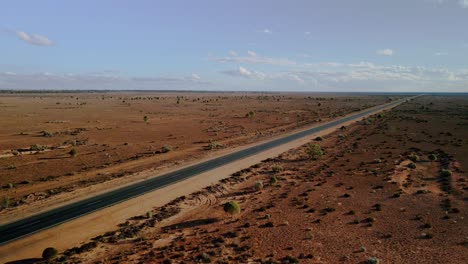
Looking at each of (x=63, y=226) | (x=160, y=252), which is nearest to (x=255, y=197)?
(x=160, y=252)

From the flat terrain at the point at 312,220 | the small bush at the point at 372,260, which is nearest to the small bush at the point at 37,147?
the flat terrain at the point at 312,220

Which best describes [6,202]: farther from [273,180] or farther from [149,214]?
[273,180]

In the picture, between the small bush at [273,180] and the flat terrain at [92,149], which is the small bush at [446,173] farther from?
the flat terrain at [92,149]

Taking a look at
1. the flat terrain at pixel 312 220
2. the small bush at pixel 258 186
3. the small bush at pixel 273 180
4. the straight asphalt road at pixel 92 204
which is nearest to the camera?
the flat terrain at pixel 312 220

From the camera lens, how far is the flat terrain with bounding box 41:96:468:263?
25703mm

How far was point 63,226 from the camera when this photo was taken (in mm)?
31344

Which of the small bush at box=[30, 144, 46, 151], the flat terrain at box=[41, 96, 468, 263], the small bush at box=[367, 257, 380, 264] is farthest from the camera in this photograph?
the small bush at box=[30, 144, 46, 151]

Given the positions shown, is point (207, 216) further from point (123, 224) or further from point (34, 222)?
point (34, 222)

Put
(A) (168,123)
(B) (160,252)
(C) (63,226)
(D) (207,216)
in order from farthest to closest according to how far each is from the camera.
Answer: (A) (168,123), (D) (207,216), (C) (63,226), (B) (160,252)

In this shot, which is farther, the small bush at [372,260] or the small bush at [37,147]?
the small bush at [37,147]

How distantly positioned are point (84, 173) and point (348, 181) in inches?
1379

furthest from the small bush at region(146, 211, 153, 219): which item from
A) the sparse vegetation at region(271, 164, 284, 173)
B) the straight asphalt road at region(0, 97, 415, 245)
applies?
the sparse vegetation at region(271, 164, 284, 173)

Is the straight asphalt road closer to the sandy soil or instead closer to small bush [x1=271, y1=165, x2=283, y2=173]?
the sandy soil

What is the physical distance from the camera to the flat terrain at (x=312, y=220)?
25.7 metres
